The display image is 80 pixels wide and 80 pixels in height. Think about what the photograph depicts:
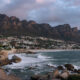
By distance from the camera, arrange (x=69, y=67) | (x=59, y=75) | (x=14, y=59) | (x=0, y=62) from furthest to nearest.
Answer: (x=14, y=59) < (x=0, y=62) < (x=69, y=67) < (x=59, y=75)

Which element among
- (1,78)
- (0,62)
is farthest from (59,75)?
(0,62)

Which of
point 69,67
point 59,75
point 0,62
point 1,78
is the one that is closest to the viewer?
point 1,78

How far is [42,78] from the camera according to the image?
2055 cm

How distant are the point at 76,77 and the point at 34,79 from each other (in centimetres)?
460

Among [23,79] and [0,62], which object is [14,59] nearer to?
[0,62]

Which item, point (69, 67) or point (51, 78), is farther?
point (69, 67)

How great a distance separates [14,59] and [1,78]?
2784 cm

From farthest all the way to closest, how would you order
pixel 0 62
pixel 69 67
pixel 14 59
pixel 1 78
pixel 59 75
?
pixel 14 59, pixel 0 62, pixel 69 67, pixel 59 75, pixel 1 78

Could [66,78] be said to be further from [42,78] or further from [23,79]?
[23,79]

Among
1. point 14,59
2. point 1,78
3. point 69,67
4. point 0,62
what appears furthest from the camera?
point 14,59

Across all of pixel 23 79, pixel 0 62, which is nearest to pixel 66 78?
pixel 23 79

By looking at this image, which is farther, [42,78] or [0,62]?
[0,62]

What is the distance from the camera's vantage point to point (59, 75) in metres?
21.1

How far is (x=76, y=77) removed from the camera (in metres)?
19.8
